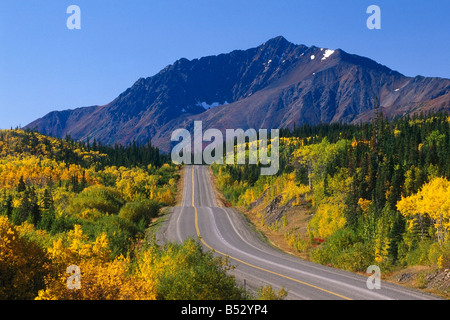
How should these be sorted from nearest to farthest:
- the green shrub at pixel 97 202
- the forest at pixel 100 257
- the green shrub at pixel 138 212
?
the forest at pixel 100 257, the green shrub at pixel 138 212, the green shrub at pixel 97 202

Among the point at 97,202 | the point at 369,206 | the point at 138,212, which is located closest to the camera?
the point at 369,206

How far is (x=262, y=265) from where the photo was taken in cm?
2773

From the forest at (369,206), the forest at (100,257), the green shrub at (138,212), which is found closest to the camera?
the forest at (100,257)

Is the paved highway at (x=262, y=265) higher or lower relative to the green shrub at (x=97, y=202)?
lower

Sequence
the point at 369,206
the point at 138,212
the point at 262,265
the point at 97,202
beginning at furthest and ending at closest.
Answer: the point at 97,202 < the point at 138,212 < the point at 369,206 < the point at 262,265

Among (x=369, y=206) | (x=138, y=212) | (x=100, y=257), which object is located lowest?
(x=138, y=212)

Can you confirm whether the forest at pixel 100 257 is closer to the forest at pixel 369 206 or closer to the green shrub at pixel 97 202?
the green shrub at pixel 97 202

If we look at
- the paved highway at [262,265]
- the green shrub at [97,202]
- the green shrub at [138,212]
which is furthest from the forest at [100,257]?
the paved highway at [262,265]

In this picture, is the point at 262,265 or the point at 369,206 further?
the point at 369,206

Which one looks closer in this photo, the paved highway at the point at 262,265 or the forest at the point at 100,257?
the forest at the point at 100,257

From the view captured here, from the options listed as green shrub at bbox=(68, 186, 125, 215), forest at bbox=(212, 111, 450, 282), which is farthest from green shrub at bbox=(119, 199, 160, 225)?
forest at bbox=(212, 111, 450, 282)

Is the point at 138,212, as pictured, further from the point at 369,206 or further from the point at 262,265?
the point at 369,206

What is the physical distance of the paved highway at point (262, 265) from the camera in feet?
65.9

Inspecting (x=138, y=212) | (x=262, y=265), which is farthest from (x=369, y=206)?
(x=138, y=212)
